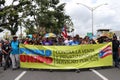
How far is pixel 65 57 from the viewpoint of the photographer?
16156 mm

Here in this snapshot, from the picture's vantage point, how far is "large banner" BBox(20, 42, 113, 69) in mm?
16078

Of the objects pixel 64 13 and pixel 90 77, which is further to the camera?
pixel 64 13

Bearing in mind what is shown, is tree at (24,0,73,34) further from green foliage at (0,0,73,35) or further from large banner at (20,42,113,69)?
large banner at (20,42,113,69)

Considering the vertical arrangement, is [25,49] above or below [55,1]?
below

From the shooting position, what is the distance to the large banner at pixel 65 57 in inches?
633

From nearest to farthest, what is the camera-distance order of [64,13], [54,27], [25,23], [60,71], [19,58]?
[60,71] < [19,58] < [25,23] < [54,27] < [64,13]

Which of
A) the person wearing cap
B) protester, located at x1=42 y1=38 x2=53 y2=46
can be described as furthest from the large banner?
protester, located at x1=42 y1=38 x2=53 y2=46

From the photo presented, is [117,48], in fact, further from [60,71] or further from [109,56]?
[60,71]

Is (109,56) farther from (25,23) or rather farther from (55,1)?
(55,1)

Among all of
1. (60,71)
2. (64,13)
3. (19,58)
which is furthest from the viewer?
(64,13)

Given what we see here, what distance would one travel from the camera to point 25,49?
1675 cm

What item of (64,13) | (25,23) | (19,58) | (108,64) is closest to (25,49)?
(19,58)

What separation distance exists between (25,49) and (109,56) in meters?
4.03

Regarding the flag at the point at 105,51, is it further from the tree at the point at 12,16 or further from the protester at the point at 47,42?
the tree at the point at 12,16
